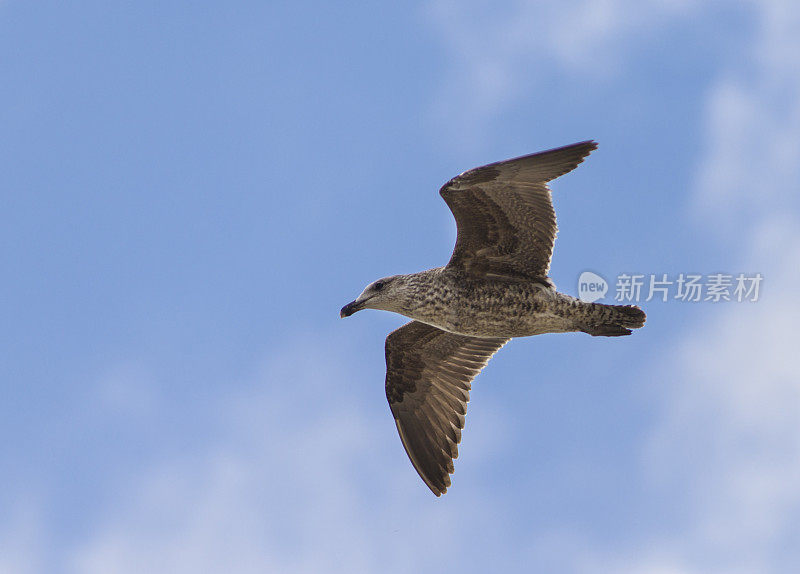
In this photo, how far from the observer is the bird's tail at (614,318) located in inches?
414

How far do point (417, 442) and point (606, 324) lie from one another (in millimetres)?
2584

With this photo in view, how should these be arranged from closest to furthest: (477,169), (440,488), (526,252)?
(477,169) → (526,252) → (440,488)

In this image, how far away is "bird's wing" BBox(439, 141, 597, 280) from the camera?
1009 centimetres

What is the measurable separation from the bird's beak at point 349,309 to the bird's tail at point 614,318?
2327 millimetres

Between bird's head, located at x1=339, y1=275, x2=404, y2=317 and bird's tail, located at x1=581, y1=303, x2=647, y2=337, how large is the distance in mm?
1953

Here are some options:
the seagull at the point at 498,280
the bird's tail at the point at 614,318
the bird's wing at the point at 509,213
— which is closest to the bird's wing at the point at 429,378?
the seagull at the point at 498,280

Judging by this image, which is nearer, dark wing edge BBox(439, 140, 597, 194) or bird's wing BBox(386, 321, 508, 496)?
dark wing edge BBox(439, 140, 597, 194)

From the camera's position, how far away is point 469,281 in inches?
426

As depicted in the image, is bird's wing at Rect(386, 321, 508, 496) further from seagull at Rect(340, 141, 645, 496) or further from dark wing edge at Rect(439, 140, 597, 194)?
dark wing edge at Rect(439, 140, 597, 194)

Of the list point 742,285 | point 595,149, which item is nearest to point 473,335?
point 595,149

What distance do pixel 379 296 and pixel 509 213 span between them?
1601 millimetres

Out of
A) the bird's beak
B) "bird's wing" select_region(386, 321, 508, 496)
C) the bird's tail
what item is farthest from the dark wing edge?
"bird's wing" select_region(386, 321, 508, 496)

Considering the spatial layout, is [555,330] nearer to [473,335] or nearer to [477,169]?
[473,335]

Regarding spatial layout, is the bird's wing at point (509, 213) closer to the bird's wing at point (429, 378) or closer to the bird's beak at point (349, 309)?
the bird's beak at point (349, 309)
